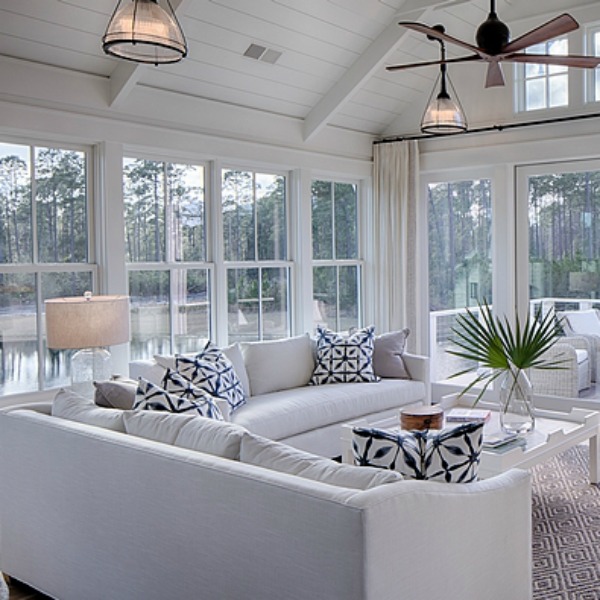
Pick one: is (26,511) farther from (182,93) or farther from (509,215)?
(509,215)

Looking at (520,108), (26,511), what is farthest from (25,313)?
(520,108)

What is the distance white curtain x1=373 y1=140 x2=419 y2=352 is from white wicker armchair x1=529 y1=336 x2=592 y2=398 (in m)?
1.27

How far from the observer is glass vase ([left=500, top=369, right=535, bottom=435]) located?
12.7 feet

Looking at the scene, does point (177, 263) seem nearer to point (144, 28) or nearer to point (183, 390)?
point (183, 390)

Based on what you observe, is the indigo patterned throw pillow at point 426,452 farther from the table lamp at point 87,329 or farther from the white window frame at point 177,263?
the white window frame at point 177,263

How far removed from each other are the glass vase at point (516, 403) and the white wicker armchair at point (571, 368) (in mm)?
2060

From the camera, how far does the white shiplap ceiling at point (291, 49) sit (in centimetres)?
409

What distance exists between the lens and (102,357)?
3.91 meters

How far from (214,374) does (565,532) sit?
6.66 feet

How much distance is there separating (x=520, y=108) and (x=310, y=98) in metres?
1.80

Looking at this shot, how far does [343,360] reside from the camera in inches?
201

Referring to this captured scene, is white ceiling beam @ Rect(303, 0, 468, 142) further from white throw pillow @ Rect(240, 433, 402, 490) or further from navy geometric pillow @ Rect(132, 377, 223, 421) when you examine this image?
white throw pillow @ Rect(240, 433, 402, 490)

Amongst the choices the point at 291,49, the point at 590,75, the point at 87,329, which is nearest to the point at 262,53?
the point at 291,49

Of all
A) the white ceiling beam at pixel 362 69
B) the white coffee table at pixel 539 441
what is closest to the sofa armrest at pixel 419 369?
the white coffee table at pixel 539 441
